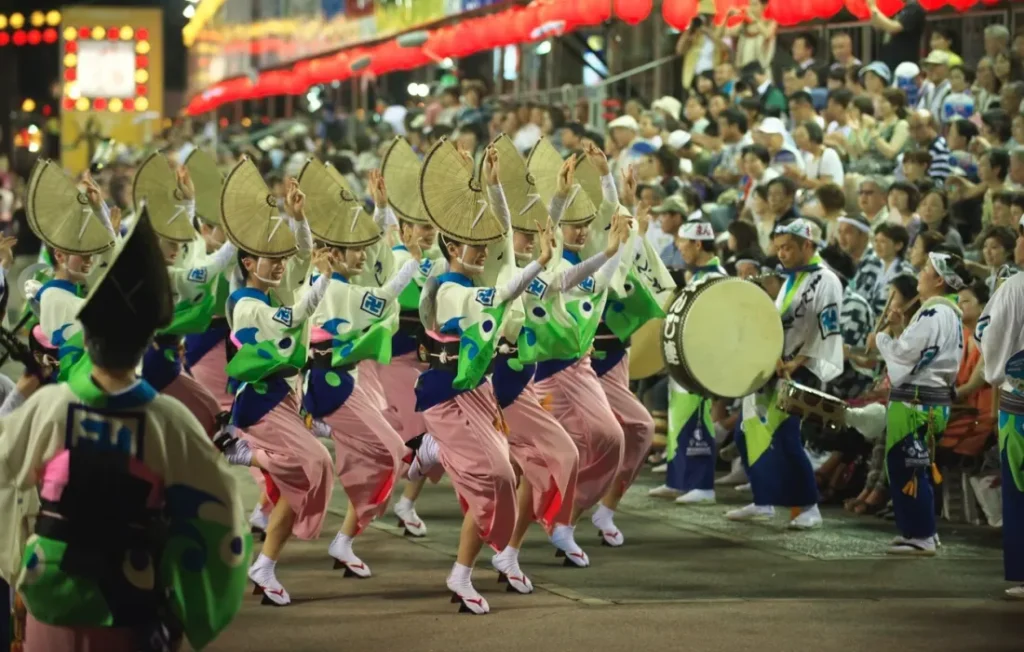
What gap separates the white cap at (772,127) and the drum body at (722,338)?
3.68 meters

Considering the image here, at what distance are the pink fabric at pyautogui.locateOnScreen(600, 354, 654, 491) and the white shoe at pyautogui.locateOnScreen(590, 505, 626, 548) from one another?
0.18 meters

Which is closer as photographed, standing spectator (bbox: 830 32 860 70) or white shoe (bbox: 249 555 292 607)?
white shoe (bbox: 249 555 292 607)

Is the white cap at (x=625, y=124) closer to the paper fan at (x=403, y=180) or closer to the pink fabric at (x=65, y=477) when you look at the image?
the paper fan at (x=403, y=180)

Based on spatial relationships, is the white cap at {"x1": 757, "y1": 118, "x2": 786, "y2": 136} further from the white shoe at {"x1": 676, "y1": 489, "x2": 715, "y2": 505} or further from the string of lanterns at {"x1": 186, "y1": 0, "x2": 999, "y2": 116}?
the white shoe at {"x1": 676, "y1": 489, "x2": 715, "y2": 505}

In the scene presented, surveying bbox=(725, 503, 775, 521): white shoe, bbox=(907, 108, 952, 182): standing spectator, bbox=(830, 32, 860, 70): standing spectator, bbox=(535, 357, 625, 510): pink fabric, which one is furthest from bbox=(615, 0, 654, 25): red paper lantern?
bbox=(535, 357, 625, 510): pink fabric

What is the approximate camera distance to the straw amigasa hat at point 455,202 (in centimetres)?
768

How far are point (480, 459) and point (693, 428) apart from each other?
3.32 m

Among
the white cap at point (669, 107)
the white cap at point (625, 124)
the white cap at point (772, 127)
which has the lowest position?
the white cap at point (772, 127)

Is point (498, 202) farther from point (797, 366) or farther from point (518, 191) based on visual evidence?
point (797, 366)

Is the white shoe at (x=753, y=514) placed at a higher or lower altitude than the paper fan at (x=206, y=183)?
lower

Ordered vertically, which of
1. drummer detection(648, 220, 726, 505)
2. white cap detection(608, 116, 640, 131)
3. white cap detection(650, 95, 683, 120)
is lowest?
drummer detection(648, 220, 726, 505)

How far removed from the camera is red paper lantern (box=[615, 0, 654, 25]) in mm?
16781

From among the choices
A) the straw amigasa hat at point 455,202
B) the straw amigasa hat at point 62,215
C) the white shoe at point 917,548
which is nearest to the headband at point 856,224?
the white shoe at point 917,548

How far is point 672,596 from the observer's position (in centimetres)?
797
